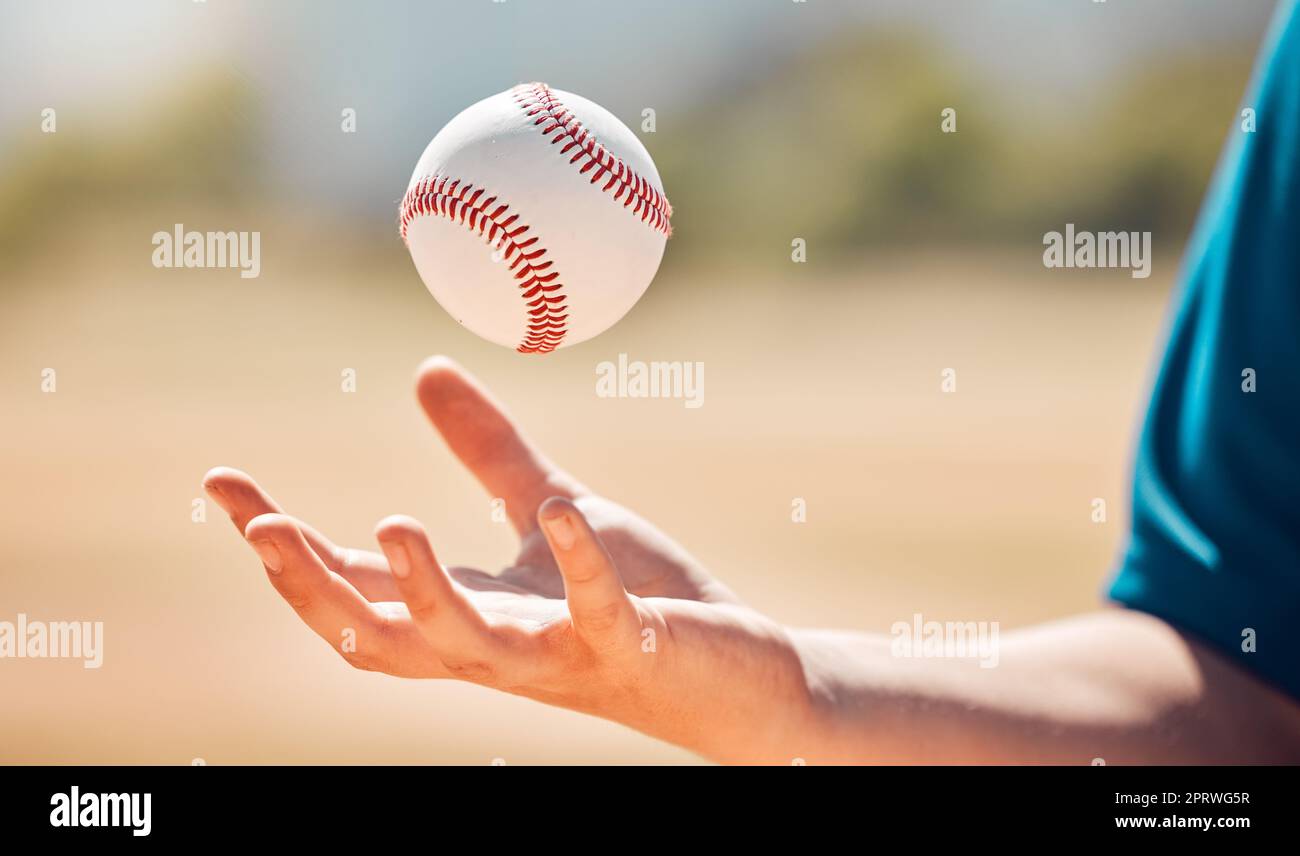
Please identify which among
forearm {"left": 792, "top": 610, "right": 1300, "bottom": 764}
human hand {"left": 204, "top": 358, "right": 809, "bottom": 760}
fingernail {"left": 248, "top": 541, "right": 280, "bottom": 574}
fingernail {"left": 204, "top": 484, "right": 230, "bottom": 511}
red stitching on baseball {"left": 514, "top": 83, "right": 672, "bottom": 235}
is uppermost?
red stitching on baseball {"left": 514, "top": 83, "right": 672, "bottom": 235}

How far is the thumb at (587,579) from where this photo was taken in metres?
1.66

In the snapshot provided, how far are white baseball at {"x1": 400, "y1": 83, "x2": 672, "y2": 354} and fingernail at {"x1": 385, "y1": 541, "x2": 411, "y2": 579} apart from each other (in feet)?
3.38

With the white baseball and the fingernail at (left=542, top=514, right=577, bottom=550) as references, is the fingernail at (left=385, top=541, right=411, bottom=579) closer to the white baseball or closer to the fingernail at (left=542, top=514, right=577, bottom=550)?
the fingernail at (left=542, top=514, right=577, bottom=550)

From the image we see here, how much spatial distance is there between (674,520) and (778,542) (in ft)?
2.66

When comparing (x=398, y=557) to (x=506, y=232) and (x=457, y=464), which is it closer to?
(x=506, y=232)

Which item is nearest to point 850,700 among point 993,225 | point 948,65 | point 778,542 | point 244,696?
point 244,696

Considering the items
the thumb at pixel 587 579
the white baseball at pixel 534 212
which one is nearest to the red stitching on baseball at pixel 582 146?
the white baseball at pixel 534 212

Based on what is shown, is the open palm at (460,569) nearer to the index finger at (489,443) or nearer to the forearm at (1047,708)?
the index finger at (489,443)

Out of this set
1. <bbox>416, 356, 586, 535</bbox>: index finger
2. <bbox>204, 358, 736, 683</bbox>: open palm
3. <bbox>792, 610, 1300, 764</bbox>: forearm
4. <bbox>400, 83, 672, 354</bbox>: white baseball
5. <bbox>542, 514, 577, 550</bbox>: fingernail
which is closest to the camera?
<bbox>542, 514, 577, 550</bbox>: fingernail

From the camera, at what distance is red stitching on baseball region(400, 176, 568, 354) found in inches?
101

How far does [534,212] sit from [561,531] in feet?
3.49

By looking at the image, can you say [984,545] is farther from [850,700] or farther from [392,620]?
[392,620]

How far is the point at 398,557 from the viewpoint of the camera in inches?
65.7

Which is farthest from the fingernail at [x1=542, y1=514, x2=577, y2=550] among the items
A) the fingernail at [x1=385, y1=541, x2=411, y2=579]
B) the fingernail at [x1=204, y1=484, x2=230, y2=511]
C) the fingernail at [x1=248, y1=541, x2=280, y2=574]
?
the fingernail at [x1=204, y1=484, x2=230, y2=511]
